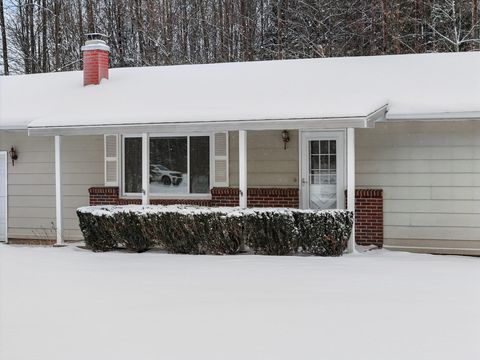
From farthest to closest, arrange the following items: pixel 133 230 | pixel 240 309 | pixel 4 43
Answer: pixel 4 43, pixel 133 230, pixel 240 309

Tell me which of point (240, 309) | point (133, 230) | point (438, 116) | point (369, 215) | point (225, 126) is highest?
point (438, 116)

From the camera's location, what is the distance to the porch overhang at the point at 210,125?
365 inches

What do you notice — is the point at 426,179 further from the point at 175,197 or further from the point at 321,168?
the point at 175,197

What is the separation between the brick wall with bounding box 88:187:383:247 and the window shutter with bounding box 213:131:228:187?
0.19 meters

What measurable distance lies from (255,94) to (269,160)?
1.31 metres

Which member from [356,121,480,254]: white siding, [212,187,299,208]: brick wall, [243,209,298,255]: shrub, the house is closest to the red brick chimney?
the house

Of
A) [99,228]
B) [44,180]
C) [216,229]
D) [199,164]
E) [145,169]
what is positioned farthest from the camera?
[44,180]

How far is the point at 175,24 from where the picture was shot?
26312 mm

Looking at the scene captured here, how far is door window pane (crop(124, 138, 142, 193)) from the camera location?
40.0 feet

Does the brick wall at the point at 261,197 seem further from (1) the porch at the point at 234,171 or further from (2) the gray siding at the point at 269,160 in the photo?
(2) the gray siding at the point at 269,160

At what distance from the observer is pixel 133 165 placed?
40.0ft

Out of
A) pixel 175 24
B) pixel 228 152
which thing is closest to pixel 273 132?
pixel 228 152

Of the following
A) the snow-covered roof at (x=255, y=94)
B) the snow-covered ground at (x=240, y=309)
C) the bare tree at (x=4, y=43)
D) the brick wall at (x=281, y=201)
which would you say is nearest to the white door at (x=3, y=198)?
the snow-covered roof at (x=255, y=94)

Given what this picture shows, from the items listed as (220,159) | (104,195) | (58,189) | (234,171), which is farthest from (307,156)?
(58,189)
